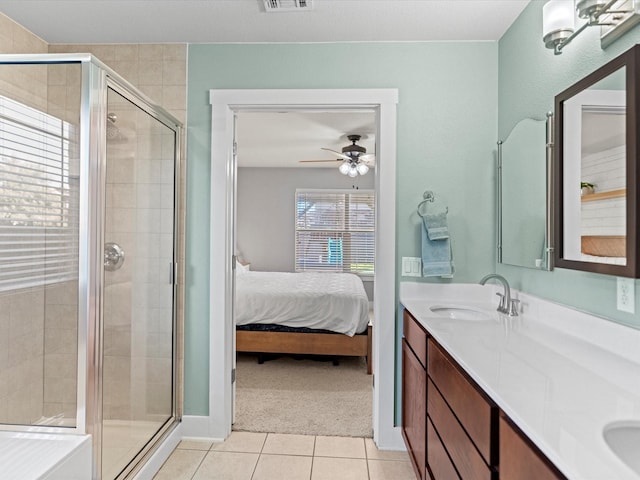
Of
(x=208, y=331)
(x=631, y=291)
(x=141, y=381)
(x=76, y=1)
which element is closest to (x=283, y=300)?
(x=208, y=331)

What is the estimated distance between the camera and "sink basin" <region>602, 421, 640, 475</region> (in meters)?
0.90

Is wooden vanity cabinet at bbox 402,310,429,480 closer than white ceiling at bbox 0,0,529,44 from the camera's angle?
Yes

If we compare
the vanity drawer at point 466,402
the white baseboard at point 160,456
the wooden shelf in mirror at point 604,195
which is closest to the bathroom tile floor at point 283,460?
the white baseboard at point 160,456

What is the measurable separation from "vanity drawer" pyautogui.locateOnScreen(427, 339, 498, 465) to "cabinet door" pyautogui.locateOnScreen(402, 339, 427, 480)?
24 cm

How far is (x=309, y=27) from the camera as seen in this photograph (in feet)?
8.01

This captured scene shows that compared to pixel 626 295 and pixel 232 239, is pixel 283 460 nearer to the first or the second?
pixel 232 239

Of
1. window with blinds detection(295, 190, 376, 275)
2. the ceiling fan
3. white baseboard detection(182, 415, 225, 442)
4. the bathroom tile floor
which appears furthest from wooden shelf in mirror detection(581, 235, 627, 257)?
window with blinds detection(295, 190, 376, 275)

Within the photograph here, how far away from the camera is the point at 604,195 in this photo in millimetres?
1497

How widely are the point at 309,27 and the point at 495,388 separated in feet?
7.10

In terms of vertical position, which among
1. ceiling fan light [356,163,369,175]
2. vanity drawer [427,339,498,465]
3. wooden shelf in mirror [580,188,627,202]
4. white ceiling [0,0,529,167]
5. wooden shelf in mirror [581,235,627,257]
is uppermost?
white ceiling [0,0,529,167]

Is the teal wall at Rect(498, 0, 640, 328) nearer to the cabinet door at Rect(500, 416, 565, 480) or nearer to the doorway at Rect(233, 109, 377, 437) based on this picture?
the cabinet door at Rect(500, 416, 565, 480)

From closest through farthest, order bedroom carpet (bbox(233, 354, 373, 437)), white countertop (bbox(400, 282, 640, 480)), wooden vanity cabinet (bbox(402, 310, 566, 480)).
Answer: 1. white countertop (bbox(400, 282, 640, 480))
2. wooden vanity cabinet (bbox(402, 310, 566, 480))
3. bedroom carpet (bbox(233, 354, 373, 437))

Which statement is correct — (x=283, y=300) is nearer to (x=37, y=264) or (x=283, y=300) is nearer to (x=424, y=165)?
(x=424, y=165)

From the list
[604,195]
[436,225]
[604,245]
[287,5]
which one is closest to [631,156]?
[604,195]
